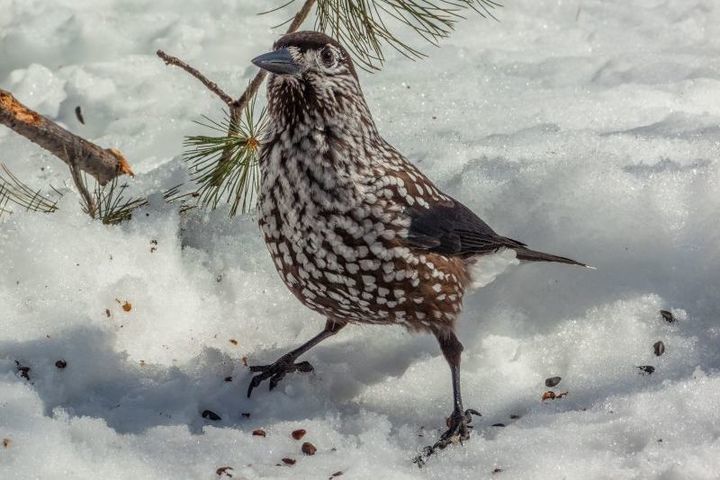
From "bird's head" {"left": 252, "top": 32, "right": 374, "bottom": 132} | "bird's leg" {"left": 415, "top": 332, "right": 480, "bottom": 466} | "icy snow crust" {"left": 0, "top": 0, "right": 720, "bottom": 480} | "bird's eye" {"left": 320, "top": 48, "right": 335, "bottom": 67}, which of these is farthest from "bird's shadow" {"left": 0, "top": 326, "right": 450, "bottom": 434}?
"bird's eye" {"left": 320, "top": 48, "right": 335, "bottom": 67}

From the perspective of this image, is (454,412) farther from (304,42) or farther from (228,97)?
(228,97)

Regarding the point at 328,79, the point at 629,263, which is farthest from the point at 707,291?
the point at 328,79

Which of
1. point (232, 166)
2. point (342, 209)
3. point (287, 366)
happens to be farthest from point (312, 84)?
point (287, 366)

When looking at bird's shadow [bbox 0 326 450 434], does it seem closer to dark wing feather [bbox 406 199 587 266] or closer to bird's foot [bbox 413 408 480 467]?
bird's foot [bbox 413 408 480 467]

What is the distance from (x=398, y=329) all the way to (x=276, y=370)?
0.68 metres

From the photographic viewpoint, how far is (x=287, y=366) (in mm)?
4438

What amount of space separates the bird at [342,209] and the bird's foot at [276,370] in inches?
12.8

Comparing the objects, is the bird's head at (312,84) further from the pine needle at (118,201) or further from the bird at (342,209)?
the pine needle at (118,201)

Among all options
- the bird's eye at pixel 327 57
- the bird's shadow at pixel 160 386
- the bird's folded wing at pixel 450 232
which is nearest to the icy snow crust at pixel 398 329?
the bird's shadow at pixel 160 386

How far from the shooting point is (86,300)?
452cm

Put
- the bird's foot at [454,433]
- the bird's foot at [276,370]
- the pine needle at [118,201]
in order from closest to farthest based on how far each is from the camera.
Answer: the bird's foot at [454,433] → the bird's foot at [276,370] → the pine needle at [118,201]

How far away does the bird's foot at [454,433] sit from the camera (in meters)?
3.90

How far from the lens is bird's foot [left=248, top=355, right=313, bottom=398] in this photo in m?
4.35

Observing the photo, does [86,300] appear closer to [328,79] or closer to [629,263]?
[328,79]
